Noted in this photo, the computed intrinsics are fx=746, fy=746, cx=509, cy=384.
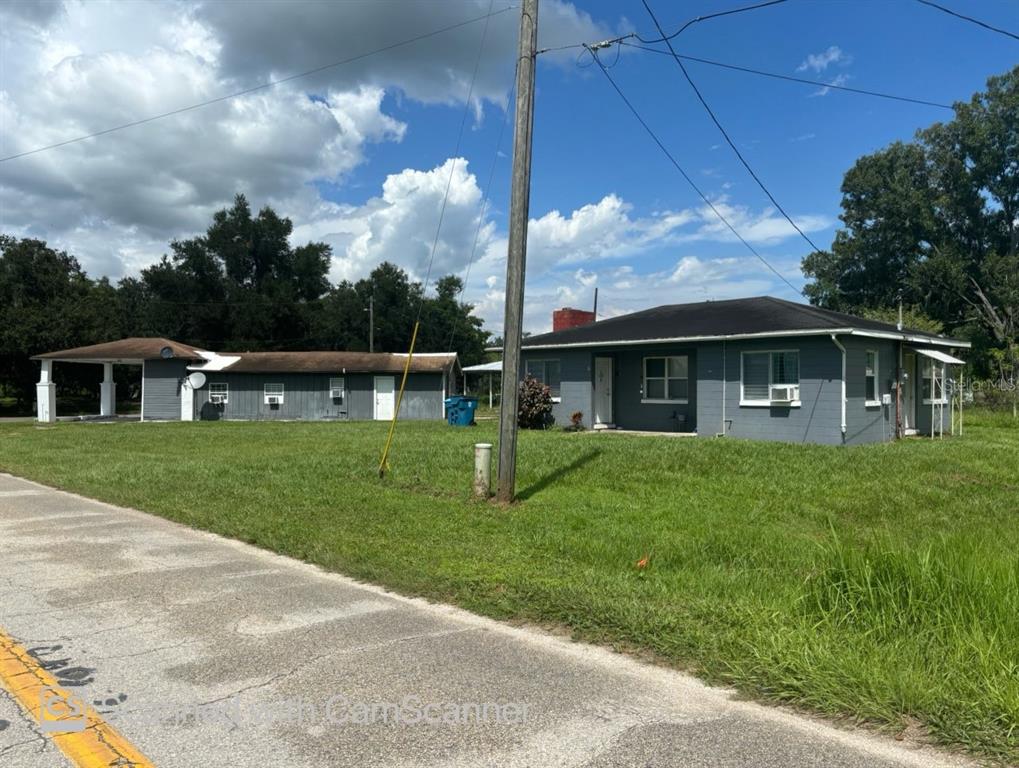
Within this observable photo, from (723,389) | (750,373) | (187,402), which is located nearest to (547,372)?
(723,389)

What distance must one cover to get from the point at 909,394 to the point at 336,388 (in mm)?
22275

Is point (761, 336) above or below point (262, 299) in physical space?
below

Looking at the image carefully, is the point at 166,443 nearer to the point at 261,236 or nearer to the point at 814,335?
the point at 814,335

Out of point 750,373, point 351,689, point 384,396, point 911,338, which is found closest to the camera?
point 351,689

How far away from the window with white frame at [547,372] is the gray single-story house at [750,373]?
33mm

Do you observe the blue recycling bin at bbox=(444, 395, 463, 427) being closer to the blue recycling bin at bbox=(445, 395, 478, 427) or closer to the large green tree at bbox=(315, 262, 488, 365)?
the blue recycling bin at bbox=(445, 395, 478, 427)

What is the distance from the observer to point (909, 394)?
793 inches

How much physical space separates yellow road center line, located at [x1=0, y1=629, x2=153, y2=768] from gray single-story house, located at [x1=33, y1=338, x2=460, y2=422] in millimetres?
27792

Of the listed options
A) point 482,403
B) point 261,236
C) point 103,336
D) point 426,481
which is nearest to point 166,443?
point 426,481

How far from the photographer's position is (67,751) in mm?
3293

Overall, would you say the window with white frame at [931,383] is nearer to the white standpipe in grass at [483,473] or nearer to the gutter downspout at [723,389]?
the gutter downspout at [723,389]

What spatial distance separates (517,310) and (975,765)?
7151mm

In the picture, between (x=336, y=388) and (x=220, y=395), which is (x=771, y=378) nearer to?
(x=336, y=388)

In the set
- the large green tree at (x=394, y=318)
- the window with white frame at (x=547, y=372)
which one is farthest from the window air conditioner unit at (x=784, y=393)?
the large green tree at (x=394, y=318)
